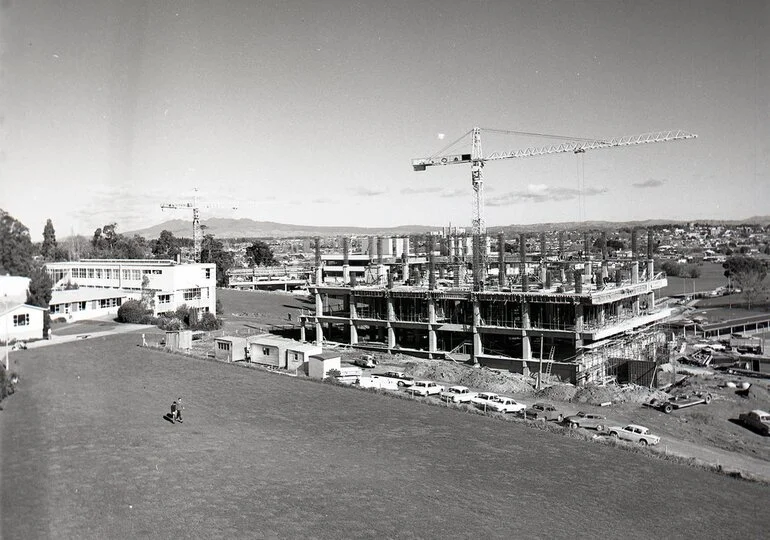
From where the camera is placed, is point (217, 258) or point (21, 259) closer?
point (21, 259)

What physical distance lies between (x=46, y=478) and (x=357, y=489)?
24.4ft

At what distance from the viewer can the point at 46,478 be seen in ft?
46.9

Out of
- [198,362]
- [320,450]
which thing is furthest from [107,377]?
[320,450]

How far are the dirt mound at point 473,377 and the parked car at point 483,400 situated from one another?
352cm

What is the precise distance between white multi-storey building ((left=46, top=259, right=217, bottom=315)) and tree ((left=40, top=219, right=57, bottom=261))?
1154 inches

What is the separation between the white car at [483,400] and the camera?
934 inches

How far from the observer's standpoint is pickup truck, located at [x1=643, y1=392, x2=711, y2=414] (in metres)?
26.1

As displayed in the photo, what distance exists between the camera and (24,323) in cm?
3459

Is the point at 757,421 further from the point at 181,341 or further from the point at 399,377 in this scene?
the point at 181,341

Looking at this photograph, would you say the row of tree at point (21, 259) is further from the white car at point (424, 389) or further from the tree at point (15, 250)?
the white car at point (424, 389)

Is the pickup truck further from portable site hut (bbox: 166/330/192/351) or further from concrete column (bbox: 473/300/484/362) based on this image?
portable site hut (bbox: 166/330/192/351)

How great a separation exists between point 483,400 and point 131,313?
97.8 ft

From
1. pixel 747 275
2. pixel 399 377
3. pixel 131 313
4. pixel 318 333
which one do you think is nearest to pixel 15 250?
pixel 399 377

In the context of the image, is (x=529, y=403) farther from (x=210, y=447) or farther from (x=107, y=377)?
(x=107, y=377)
